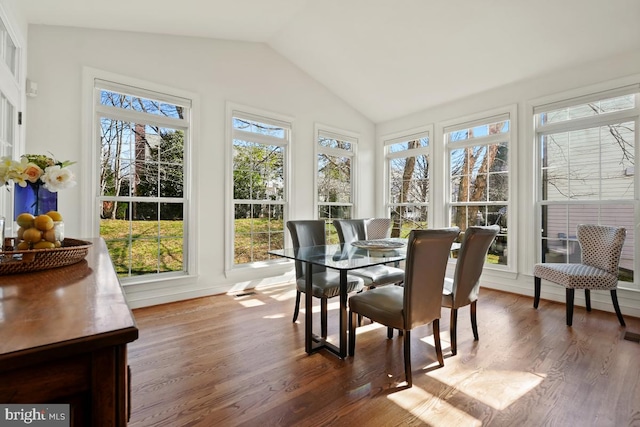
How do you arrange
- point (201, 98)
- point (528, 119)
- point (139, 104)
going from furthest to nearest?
point (528, 119) < point (201, 98) < point (139, 104)

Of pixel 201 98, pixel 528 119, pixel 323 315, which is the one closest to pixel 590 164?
pixel 528 119

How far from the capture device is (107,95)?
325 centimetres

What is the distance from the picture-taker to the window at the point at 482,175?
4160 mm

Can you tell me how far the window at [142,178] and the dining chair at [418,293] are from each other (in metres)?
2.59

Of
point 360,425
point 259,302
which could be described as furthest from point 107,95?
point 360,425

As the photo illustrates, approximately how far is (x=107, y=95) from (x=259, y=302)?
9.07 ft

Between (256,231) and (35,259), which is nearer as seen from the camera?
(35,259)

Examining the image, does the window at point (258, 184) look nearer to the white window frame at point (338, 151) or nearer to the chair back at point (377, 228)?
the white window frame at point (338, 151)

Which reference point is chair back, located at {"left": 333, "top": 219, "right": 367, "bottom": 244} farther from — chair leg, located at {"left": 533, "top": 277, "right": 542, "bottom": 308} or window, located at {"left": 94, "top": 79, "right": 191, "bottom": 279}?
chair leg, located at {"left": 533, "top": 277, "right": 542, "bottom": 308}

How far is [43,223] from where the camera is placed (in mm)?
1185

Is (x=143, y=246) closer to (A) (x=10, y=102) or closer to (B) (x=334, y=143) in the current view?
(A) (x=10, y=102)

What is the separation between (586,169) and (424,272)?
2994 mm

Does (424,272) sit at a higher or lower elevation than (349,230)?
lower

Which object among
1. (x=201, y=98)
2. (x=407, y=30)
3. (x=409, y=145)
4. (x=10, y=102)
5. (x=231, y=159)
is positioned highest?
(x=407, y=30)
